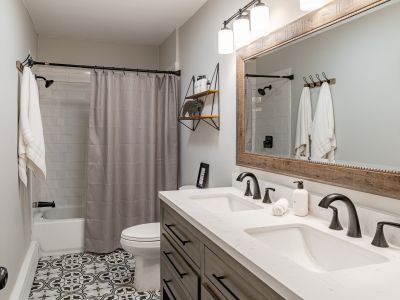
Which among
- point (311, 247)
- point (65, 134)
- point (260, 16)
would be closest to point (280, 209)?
point (311, 247)

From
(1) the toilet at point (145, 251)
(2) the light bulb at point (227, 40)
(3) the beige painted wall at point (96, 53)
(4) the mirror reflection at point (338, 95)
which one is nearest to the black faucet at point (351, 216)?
(4) the mirror reflection at point (338, 95)

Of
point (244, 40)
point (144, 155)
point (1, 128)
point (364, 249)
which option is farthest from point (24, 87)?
point (364, 249)

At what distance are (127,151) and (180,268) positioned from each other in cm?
186

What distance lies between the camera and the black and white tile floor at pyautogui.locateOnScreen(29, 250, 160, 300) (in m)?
2.48

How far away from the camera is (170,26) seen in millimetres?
3424

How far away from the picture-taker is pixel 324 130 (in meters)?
1.53

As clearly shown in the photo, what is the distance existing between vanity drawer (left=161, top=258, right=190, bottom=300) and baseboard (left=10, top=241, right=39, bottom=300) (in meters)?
1.00

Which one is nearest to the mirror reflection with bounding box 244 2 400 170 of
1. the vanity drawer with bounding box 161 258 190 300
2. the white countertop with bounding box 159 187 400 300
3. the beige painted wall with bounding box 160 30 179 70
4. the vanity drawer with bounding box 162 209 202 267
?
the white countertop with bounding box 159 187 400 300

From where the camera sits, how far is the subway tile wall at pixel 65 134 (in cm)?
393

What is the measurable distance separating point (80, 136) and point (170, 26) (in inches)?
70.1

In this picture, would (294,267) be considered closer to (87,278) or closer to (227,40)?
(227,40)

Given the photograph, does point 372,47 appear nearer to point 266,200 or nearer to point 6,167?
point 266,200

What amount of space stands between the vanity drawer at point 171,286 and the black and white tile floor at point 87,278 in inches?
22.0

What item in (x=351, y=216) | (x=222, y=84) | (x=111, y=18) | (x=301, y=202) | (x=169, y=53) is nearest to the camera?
(x=351, y=216)
